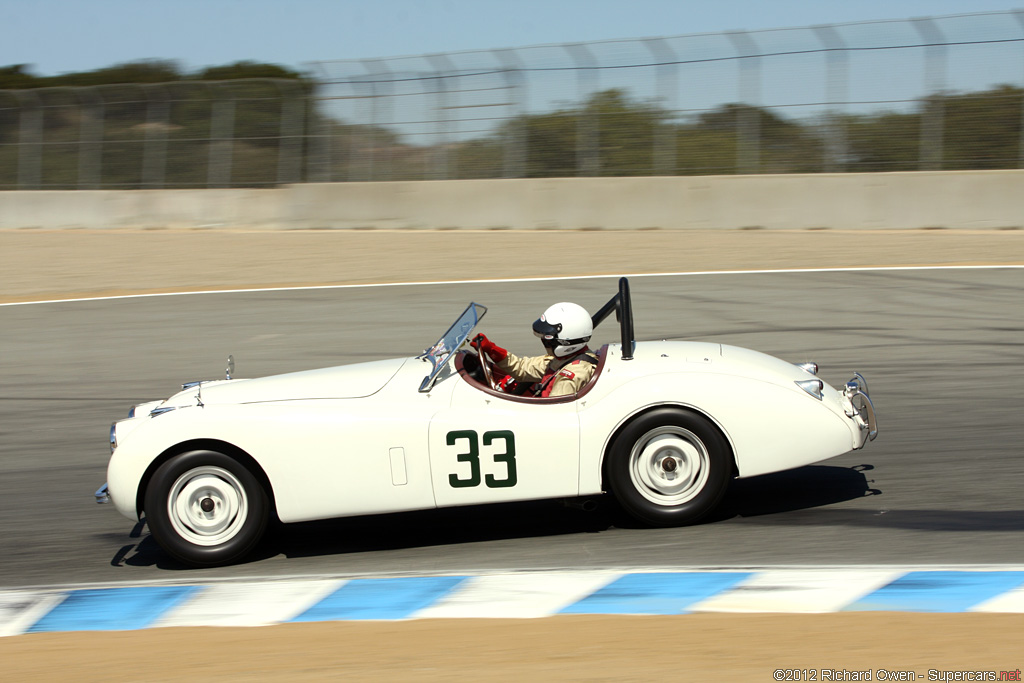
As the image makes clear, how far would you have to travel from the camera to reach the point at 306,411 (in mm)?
4898

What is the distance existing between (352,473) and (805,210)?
46.0ft

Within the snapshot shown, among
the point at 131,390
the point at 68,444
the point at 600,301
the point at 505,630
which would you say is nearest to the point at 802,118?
the point at 600,301

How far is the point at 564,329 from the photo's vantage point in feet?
17.6

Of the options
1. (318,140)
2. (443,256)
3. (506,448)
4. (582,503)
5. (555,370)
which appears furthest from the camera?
(318,140)

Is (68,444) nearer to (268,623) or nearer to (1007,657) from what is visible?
(268,623)

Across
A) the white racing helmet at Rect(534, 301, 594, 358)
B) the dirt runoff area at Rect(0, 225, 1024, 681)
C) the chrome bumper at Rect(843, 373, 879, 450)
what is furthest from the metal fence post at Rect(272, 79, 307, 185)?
the dirt runoff area at Rect(0, 225, 1024, 681)

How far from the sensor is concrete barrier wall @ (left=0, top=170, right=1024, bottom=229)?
1648cm

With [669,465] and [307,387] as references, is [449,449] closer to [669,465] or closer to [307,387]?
[307,387]

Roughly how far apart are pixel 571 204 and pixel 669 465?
1415 centimetres

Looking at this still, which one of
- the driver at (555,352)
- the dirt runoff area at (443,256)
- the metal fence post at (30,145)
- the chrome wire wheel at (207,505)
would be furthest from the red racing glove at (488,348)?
the metal fence post at (30,145)

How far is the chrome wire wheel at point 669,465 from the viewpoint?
4902 millimetres

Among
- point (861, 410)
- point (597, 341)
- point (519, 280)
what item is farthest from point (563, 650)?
point (519, 280)

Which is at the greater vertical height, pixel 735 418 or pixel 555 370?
pixel 555 370

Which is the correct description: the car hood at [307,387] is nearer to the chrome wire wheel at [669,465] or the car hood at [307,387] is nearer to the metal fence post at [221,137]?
the chrome wire wheel at [669,465]
